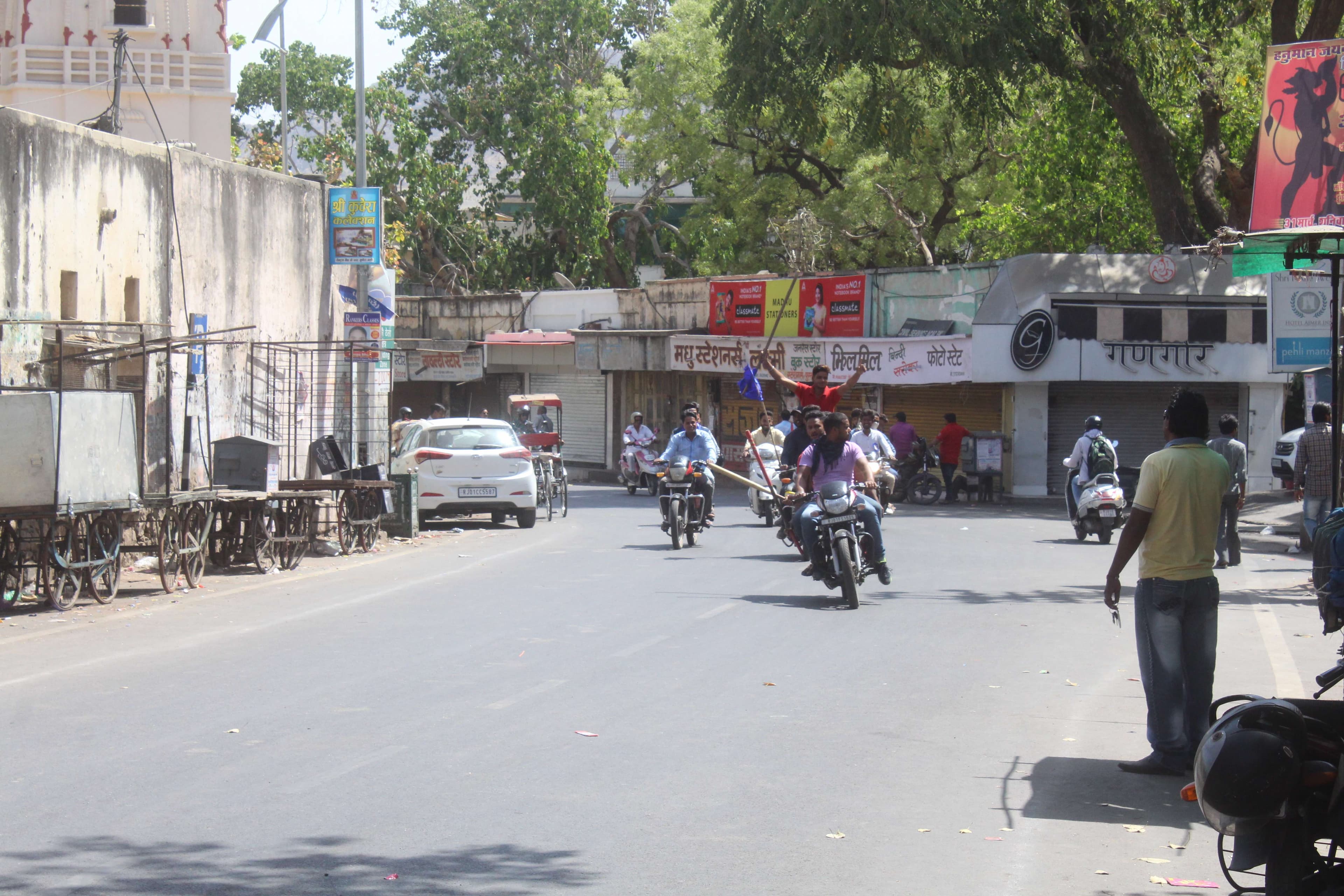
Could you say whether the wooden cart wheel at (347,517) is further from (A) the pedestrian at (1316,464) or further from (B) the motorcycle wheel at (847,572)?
(A) the pedestrian at (1316,464)

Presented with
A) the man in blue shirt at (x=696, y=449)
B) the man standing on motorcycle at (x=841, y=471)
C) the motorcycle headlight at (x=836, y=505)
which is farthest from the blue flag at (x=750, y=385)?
the motorcycle headlight at (x=836, y=505)

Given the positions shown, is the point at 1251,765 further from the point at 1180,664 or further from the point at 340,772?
the point at 340,772

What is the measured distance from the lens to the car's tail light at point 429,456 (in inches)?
846

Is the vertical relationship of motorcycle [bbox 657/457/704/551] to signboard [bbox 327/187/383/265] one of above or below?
below

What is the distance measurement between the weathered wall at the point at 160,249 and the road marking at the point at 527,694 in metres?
6.29

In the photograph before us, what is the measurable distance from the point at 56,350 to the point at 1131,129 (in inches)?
739

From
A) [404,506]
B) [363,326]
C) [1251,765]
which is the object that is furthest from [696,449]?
[1251,765]

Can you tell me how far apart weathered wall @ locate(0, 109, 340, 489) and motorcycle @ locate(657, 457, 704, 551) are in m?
5.48

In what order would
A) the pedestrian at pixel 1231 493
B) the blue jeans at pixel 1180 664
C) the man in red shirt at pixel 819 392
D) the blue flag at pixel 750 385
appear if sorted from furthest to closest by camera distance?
the blue flag at pixel 750 385, the man in red shirt at pixel 819 392, the pedestrian at pixel 1231 493, the blue jeans at pixel 1180 664

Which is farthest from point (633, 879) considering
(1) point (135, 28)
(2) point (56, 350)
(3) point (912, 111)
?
(1) point (135, 28)

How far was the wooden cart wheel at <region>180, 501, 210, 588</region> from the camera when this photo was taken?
14.4 meters

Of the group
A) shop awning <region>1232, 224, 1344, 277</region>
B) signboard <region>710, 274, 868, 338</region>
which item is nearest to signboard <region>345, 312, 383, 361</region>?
signboard <region>710, 274, 868, 338</region>

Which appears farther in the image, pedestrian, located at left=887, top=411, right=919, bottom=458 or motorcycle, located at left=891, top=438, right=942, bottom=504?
pedestrian, located at left=887, top=411, right=919, bottom=458

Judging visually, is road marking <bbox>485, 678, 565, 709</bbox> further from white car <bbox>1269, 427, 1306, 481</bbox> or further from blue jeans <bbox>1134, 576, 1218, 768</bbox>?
white car <bbox>1269, 427, 1306, 481</bbox>
